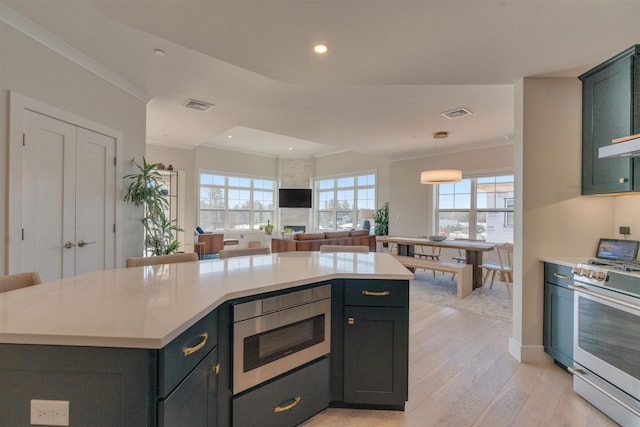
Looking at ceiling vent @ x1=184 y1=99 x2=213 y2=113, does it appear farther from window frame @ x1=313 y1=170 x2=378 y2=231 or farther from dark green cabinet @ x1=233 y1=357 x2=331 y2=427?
window frame @ x1=313 y1=170 x2=378 y2=231

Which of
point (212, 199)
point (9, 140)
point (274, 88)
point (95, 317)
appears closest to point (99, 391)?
point (95, 317)

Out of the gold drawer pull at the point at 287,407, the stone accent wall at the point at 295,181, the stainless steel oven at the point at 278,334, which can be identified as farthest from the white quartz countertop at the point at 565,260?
the stone accent wall at the point at 295,181

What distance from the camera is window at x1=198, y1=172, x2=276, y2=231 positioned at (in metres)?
8.24

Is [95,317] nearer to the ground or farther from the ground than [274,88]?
nearer to the ground

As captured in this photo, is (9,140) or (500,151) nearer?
(9,140)

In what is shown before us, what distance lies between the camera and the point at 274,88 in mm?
3279

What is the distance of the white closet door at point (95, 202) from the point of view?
295 cm

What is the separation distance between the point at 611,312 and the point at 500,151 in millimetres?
4770

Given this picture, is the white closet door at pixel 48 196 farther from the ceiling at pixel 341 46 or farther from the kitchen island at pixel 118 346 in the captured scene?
the kitchen island at pixel 118 346

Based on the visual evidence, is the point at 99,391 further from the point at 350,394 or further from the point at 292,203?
the point at 292,203

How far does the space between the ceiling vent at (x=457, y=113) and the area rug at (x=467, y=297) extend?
8.81 feet

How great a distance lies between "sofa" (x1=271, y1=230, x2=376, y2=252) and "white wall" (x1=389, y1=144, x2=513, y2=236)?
133 cm

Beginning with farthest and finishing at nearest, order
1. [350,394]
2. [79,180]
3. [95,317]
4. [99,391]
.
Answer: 1. [79,180]
2. [350,394]
3. [95,317]
4. [99,391]

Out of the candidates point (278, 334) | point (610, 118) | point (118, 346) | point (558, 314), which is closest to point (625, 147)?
point (610, 118)
